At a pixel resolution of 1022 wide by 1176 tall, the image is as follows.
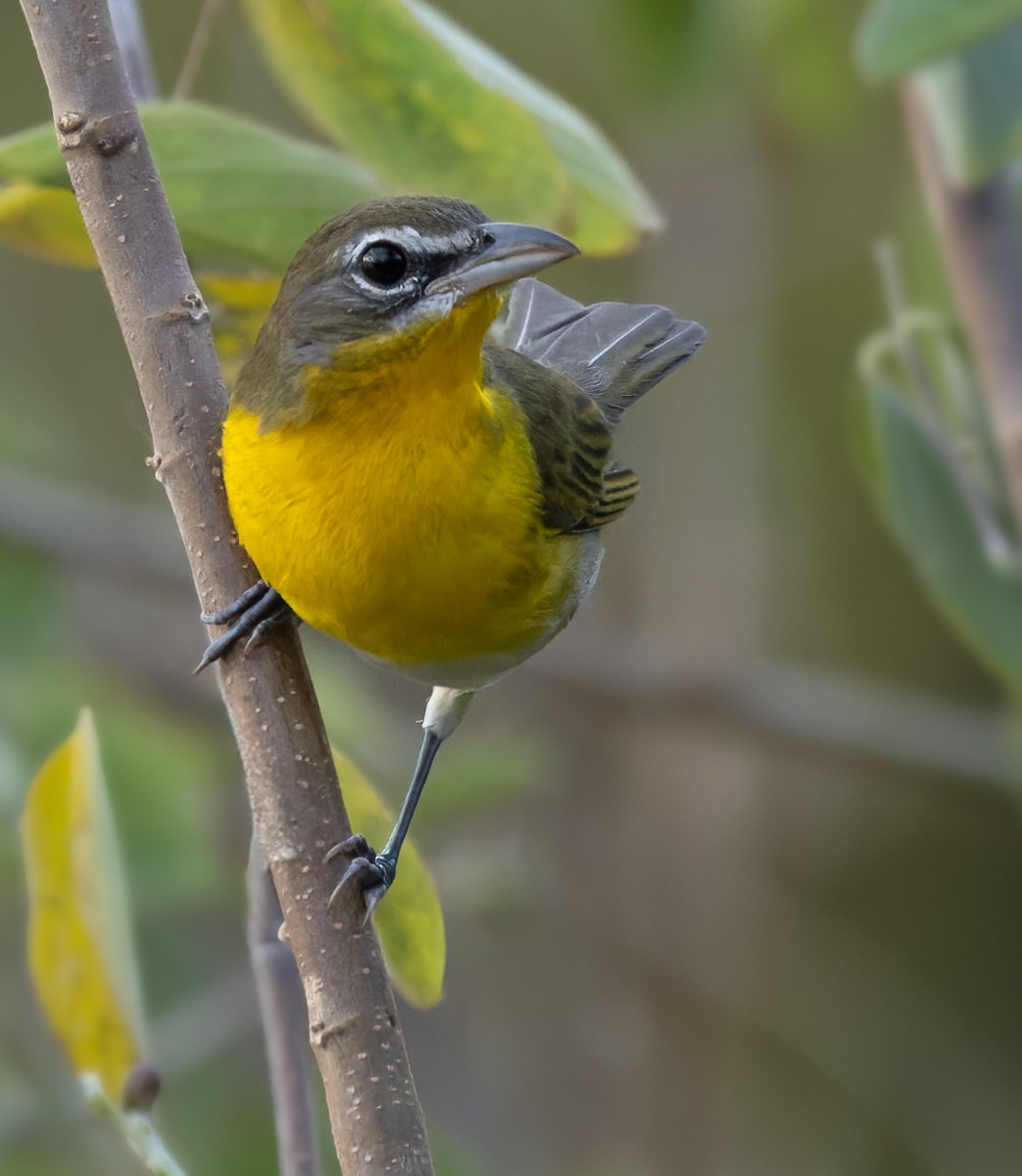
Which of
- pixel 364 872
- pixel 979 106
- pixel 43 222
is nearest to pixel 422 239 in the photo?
pixel 43 222

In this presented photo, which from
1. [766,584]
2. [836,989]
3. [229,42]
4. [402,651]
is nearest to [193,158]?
[402,651]

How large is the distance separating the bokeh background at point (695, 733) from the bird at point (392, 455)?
159cm

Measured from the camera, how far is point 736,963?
247 inches

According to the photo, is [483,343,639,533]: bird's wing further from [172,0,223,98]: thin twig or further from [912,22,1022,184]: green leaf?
[912,22,1022,184]: green leaf

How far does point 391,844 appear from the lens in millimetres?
1866

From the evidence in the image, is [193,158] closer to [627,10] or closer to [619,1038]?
[627,10]

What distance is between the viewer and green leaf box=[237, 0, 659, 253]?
75.4 inches

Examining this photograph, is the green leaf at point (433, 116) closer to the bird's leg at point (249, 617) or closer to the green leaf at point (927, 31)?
the green leaf at point (927, 31)

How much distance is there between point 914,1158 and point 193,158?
218 inches

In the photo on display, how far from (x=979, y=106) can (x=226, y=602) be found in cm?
149

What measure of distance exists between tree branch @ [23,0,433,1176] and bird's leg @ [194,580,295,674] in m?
0.02

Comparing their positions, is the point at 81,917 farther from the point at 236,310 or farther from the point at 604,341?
the point at 604,341

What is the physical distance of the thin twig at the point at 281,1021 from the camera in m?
1.65

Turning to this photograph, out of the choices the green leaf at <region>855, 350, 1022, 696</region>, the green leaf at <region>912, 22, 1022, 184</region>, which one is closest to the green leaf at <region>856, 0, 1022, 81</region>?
the green leaf at <region>912, 22, 1022, 184</region>
